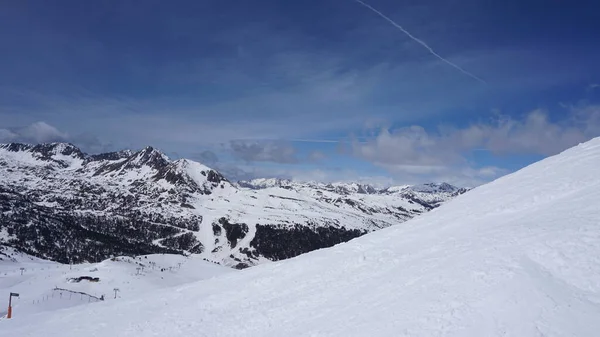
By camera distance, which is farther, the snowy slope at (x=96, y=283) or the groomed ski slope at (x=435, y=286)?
the snowy slope at (x=96, y=283)

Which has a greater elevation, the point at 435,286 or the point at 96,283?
the point at 435,286

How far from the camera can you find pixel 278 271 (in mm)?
33969

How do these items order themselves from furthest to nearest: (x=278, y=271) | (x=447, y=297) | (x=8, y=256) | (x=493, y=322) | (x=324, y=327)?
(x=8, y=256), (x=278, y=271), (x=324, y=327), (x=447, y=297), (x=493, y=322)

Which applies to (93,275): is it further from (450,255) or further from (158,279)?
(450,255)

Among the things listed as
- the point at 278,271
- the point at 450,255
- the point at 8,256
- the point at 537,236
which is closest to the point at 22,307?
A: the point at 278,271

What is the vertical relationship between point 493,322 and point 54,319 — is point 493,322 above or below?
above

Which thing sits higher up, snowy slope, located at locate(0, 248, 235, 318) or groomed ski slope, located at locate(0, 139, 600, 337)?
groomed ski slope, located at locate(0, 139, 600, 337)

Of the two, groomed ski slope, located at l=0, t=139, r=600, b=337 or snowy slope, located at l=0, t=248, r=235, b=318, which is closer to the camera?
groomed ski slope, located at l=0, t=139, r=600, b=337

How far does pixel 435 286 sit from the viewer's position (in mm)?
19484

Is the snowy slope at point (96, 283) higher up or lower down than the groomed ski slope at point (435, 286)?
lower down

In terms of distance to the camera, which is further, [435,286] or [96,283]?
[96,283]

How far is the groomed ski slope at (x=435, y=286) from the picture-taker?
15.8 meters

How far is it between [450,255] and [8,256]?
667 ft

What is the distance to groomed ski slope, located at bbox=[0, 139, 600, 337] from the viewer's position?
15828mm
